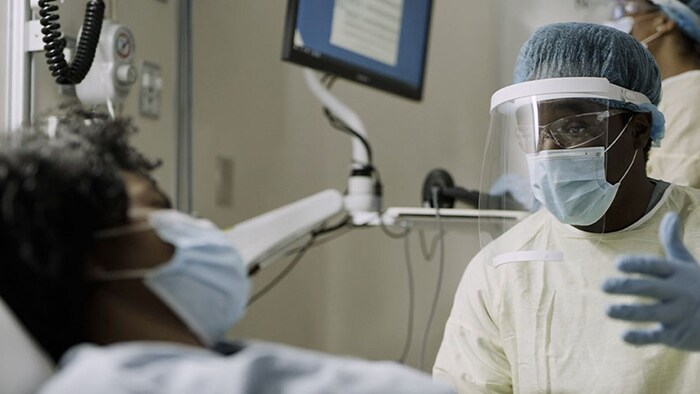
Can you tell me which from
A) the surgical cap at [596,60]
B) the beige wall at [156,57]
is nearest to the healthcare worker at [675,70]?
the surgical cap at [596,60]

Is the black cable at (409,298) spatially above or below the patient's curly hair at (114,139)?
below

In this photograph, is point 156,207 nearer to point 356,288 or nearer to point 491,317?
point 491,317

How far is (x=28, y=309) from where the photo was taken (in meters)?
0.85

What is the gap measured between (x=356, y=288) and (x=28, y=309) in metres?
1.84

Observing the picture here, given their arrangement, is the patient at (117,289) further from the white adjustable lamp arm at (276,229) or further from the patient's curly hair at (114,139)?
the white adjustable lamp arm at (276,229)

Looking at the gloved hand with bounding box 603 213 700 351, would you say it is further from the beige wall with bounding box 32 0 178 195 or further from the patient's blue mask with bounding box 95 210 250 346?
the beige wall with bounding box 32 0 178 195

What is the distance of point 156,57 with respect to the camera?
2.08 m

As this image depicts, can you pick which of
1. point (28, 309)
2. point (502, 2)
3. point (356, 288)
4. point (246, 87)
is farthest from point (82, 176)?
point (502, 2)

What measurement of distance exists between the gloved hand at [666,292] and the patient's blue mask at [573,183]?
1.04 ft

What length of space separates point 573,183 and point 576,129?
0.09 metres

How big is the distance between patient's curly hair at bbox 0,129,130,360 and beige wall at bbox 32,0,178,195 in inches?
38.4

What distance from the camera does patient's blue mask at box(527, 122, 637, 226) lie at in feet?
4.73

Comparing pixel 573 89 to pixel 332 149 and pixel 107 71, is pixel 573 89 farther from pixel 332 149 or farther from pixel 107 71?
pixel 332 149

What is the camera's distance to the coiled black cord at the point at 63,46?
1.59m
